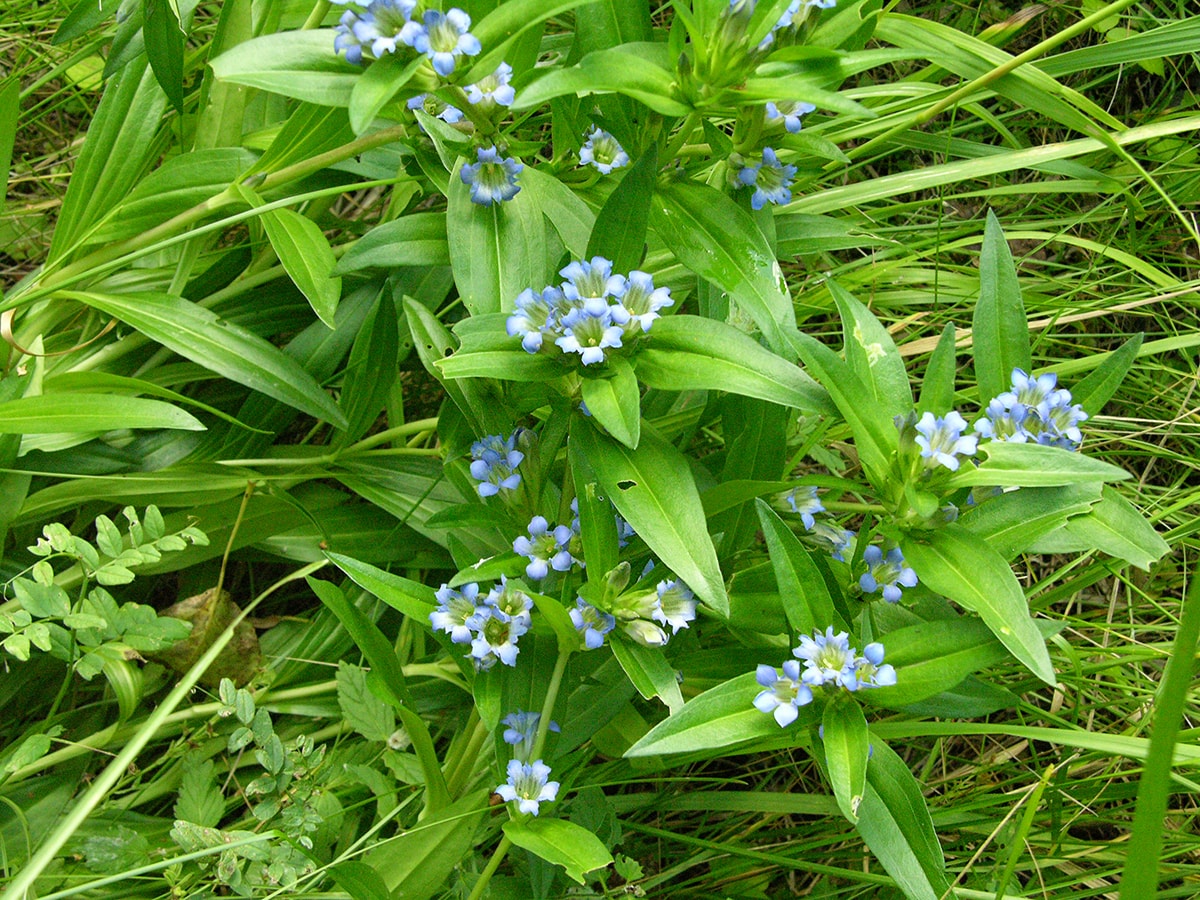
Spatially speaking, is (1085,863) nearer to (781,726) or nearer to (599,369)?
(781,726)

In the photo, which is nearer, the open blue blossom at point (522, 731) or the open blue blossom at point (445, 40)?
the open blue blossom at point (445, 40)

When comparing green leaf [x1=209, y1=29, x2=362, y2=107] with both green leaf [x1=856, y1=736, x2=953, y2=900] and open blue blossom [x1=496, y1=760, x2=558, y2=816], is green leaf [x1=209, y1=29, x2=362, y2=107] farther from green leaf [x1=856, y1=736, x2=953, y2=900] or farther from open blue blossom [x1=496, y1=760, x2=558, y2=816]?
green leaf [x1=856, y1=736, x2=953, y2=900]

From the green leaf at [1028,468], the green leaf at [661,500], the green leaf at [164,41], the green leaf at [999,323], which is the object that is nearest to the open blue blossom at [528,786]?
the green leaf at [661,500]

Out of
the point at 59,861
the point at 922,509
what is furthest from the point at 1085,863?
the point at 59,861

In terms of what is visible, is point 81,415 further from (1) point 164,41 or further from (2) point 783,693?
(2) point 783,693

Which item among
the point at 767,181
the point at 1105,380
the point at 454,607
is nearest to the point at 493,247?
the point at 767,181

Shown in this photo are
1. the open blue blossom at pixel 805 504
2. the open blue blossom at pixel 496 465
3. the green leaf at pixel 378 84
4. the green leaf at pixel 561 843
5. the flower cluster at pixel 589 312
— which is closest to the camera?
the green leaf at pixel 378 84

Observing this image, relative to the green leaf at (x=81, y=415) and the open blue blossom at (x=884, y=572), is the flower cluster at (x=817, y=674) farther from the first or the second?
the green leaf at (x=81, y=415)
